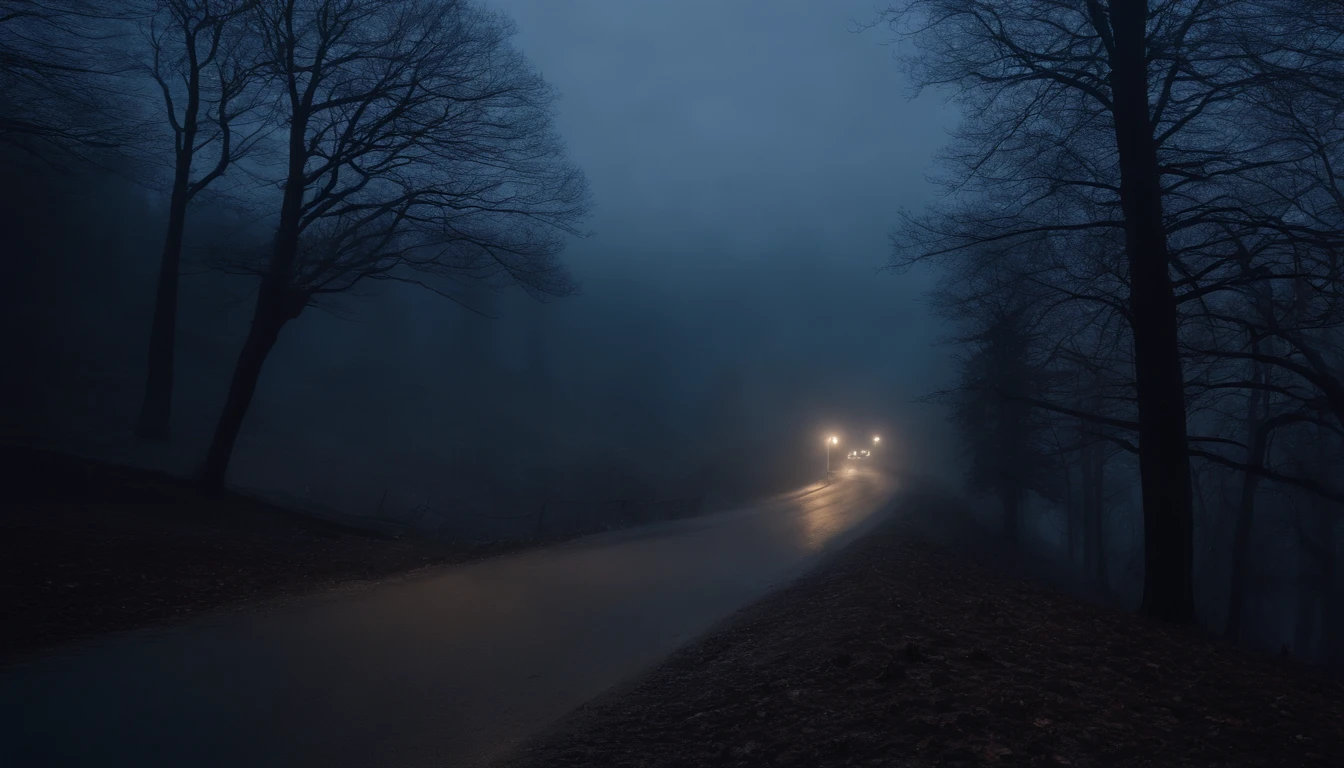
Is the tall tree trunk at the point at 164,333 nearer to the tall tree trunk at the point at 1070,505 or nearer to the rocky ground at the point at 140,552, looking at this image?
the rocky ground at the point at 140,552

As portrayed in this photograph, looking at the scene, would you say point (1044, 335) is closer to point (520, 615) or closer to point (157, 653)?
point (520, 615)

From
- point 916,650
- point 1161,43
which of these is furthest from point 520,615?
point 1161,43

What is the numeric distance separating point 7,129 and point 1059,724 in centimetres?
1320

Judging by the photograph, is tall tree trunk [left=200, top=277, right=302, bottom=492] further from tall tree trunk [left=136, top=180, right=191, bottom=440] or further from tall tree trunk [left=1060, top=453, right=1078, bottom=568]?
tall tree trunk [left=1060, top=453, right=1078, bottom=568]

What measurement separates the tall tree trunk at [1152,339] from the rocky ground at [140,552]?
398 inches

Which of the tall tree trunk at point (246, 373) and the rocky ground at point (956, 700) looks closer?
the rocky ground at point (956, 700)

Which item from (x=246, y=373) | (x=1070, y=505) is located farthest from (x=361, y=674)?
(x=1070, y=505)

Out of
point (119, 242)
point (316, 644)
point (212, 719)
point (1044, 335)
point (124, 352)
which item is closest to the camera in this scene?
point (212, 719)

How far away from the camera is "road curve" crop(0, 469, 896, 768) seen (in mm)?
5000

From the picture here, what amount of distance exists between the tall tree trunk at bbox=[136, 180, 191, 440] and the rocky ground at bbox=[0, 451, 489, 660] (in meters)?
6.60

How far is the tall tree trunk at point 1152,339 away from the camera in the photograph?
930cm

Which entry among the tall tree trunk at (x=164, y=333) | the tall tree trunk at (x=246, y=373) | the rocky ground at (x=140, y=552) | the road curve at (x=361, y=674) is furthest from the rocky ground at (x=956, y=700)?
the tall tree trunk at (x=164, y=333)

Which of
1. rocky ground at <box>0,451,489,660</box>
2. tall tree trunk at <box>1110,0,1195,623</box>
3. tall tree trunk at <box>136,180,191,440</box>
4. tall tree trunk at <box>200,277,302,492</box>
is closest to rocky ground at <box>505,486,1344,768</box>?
tall tree trunk at <box>1110,0,1195,623</box>

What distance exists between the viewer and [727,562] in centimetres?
1455
